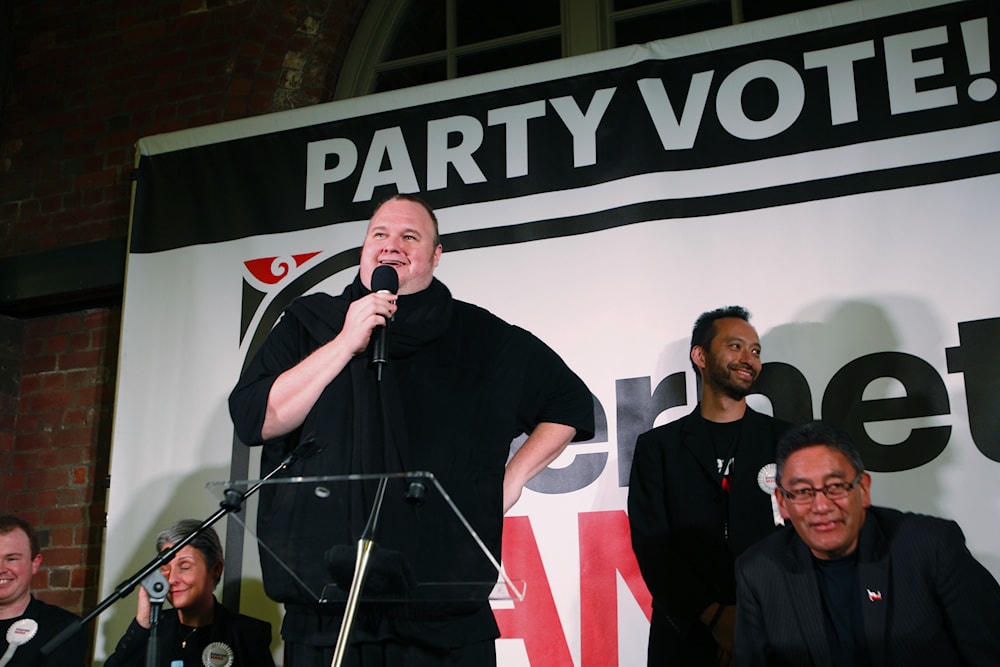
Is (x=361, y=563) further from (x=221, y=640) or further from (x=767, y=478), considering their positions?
(x=221, y=640)

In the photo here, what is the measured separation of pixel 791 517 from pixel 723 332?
2.49ft

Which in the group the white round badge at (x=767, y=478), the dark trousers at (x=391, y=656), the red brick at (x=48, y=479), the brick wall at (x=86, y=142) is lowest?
the dark trousers at (x=391, y=656)

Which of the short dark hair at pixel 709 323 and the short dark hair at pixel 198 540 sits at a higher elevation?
the short dark hair at pixel 709 323

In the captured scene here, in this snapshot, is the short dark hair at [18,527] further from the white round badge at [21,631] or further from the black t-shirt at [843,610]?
the black t-shirt at [843,610]

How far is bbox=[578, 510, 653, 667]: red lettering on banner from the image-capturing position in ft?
10.8

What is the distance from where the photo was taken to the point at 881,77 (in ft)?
11.5

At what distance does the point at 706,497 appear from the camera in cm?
325

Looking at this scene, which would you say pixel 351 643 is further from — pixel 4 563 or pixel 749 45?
pixel 749 45

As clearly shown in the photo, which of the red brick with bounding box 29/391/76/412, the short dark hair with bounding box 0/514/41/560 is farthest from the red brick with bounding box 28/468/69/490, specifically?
the short dark hair with bounding box 0/514/41/560

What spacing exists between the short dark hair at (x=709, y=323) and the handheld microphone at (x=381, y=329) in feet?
4.14

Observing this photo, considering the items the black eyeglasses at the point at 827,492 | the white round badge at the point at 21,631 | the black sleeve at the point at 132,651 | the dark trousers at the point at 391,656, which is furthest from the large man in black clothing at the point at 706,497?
the white round badge at the point at 21,631

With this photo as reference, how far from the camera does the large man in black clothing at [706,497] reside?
317 cm

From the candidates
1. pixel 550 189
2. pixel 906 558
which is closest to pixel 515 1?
pixel 550 189

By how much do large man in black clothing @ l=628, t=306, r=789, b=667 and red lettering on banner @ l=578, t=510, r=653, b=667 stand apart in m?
0.04
